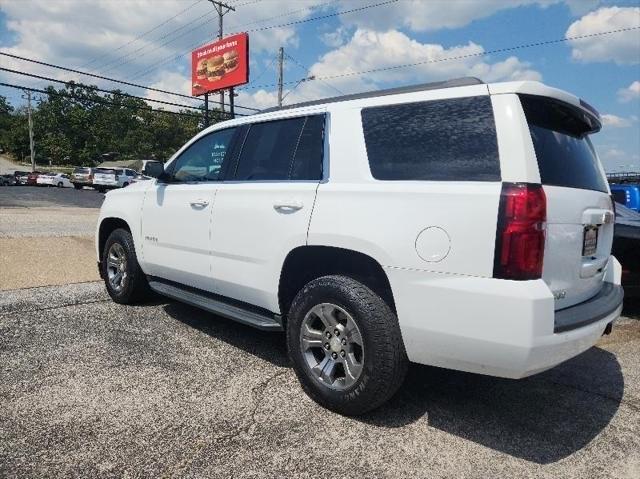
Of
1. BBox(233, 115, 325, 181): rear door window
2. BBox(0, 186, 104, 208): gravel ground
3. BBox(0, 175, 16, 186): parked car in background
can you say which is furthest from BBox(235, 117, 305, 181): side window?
BBox(0, 175, 16, 186): parked car in background

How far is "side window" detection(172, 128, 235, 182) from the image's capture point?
4188 mm

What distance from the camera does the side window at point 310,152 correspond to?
10.9 feet

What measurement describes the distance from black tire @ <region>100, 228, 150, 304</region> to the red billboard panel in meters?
30.1

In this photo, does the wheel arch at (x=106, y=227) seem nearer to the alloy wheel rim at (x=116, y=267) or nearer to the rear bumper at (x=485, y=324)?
the alloy wheel rim at (x=116, y=267)

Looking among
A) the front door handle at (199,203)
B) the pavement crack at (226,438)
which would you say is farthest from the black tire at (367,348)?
the front door handle at (199,203)

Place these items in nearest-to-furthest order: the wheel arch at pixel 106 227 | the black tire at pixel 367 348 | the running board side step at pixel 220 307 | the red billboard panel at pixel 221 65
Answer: the black tire at pixel 367 348 → the running board side step at pixel 220 307 → the wheel arch at pixel 106 227 → the red billboard panel at pixel 221 65

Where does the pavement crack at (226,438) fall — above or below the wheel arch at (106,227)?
below

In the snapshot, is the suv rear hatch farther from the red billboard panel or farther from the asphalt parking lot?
the red billboard panel

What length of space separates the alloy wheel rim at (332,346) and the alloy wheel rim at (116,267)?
2.72m

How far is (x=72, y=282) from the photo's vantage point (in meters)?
6.53

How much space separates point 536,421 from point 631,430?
54 centimetres

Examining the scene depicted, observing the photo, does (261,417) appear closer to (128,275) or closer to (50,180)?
(128,275)

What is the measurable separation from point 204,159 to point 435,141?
2.33 meters

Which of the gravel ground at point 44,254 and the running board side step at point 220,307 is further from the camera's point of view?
the gravel ground at point 44,254
